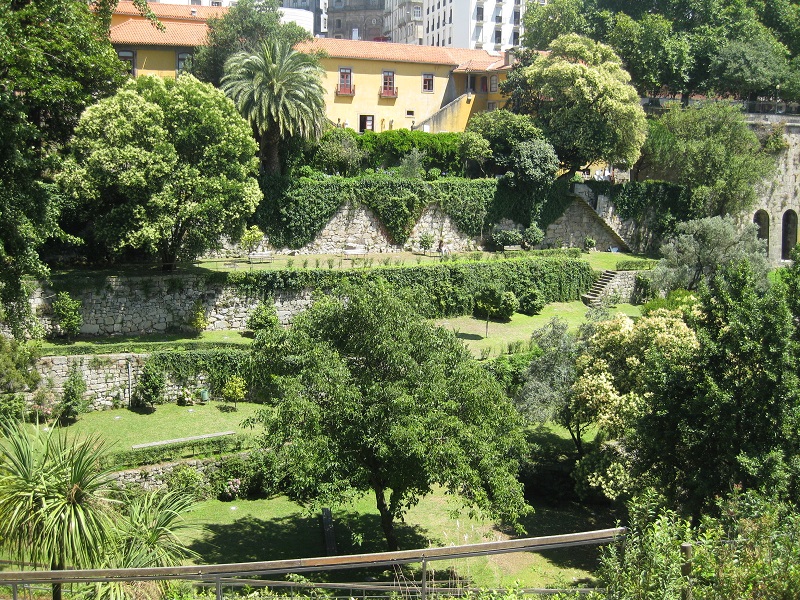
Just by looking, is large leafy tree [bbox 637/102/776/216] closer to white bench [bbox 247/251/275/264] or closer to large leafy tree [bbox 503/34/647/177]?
large leafy tree [bbox 503/34/647/177]

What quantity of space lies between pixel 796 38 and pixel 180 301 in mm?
48265

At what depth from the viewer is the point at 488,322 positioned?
36969 mm

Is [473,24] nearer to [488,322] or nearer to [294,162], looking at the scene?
[294,162]

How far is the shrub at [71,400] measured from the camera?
1020 inches

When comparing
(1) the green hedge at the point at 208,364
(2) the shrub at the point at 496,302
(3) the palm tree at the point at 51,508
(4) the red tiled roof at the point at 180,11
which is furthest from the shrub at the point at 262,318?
(4) the red tiled roof at the point at 180,11

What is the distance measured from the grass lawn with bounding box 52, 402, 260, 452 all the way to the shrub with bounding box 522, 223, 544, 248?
72.4 ft

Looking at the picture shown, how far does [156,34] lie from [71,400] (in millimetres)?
25919

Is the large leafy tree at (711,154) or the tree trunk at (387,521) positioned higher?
the large leafy tree at (711,154)

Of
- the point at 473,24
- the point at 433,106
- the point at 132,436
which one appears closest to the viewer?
the point at 132,436

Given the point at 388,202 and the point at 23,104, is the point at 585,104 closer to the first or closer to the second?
the point at 388,202

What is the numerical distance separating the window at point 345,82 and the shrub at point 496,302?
1878 cm

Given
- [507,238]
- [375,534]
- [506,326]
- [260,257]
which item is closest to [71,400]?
[375,534]

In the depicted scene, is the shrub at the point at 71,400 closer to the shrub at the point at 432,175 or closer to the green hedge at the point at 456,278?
the green hedge at the point at 456,278

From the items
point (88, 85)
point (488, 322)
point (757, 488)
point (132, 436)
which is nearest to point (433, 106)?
point (488, 322)
